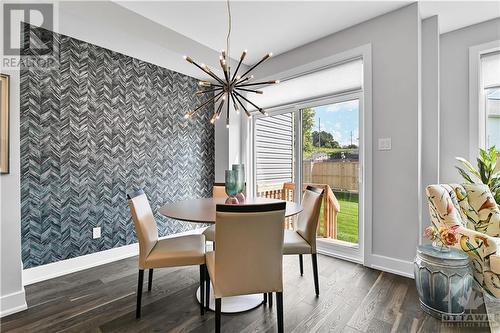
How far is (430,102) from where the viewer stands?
2.67m

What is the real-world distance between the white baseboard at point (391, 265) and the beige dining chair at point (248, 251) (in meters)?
1.61

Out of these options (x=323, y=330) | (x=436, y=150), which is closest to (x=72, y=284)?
(x=323, y=330)

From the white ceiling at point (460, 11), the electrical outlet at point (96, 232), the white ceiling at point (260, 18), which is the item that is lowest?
the electrical outlet at point (96, 232)

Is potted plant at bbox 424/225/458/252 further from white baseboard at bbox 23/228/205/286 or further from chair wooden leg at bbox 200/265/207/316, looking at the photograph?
white baseboard at bbox 23/228/205/286

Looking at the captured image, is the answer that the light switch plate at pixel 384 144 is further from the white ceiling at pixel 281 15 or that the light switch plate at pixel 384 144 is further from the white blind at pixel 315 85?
the white ceiling at pixel 281 15

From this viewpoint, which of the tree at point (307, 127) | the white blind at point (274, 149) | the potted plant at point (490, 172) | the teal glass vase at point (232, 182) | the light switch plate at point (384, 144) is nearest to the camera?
the teal glass vase at point (232, 182)

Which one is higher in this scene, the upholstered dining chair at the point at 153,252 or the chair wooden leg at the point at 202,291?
the upholstered dining chair at the point at 153,252

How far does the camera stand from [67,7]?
228 centimetres

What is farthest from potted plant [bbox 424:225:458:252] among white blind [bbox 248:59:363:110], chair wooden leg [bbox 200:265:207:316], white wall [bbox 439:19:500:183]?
white blind [bbox 248:59:363:110]

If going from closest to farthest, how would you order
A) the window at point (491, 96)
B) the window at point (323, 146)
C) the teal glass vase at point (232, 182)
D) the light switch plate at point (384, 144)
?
1. the teal glass vase at point (232, 182)
2. the light switch plate at point (384, 144)
3. the window at point (491, 96)
4. the window at point (323, 146)

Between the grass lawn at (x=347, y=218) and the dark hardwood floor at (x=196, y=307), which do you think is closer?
the dark hardwood floor at (x=196, y=307)

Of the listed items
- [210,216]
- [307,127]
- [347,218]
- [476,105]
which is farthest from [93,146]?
[476,105]

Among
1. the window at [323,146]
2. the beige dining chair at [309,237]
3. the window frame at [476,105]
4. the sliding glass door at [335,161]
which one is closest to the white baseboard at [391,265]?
the window at [323,146]

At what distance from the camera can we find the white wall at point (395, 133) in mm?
2490
